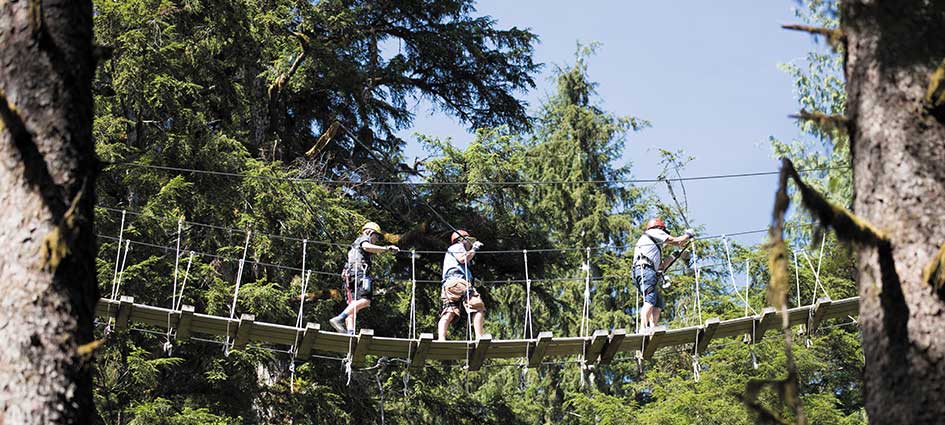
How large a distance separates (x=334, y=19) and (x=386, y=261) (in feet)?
8.52

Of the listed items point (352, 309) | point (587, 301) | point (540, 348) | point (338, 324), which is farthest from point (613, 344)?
point (338, 324)

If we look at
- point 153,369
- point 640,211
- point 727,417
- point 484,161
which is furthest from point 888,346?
point 640,211

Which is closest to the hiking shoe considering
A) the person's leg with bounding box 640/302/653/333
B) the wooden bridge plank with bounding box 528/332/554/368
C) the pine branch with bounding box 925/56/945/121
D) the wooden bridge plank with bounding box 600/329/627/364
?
the wooden bridge plank with bounding box 528/332/554/368

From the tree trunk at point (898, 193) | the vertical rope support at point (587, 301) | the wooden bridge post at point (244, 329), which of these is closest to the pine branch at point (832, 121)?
the tree trunk at point (898, 193)

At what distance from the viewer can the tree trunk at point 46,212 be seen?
383 centimetres

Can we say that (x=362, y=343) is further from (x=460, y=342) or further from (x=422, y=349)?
(x=460, y=342)

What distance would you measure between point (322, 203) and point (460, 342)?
178 inches

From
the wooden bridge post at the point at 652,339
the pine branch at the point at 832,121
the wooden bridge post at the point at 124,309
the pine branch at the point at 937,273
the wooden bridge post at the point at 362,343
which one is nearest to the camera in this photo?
the pine branch at the point at 937,273

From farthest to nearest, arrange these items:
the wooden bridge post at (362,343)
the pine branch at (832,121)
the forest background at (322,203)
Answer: the forest background at (322,203), the wooden bridge post at (362,343), the pine branch at (832,121)

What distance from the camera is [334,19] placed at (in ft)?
46.3

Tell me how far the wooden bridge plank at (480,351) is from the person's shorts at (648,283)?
1.24 meters

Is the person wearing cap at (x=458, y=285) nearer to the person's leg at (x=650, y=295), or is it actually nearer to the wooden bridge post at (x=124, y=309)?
the person's leg at (x=650, y=295)

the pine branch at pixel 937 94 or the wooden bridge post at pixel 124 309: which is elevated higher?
the pine branch at pixel 937 94

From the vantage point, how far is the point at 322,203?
13219 millimetres
